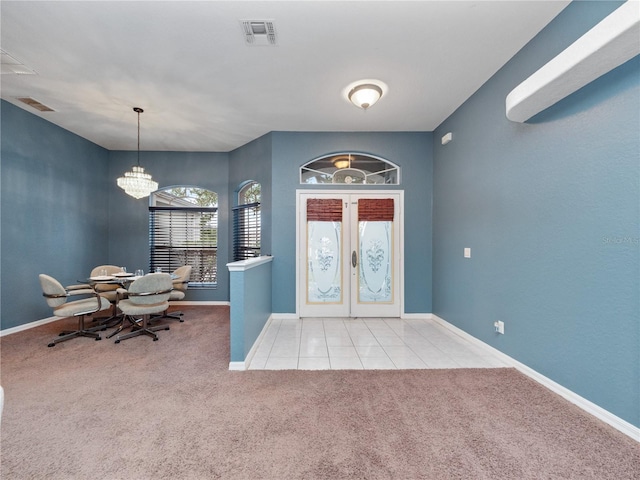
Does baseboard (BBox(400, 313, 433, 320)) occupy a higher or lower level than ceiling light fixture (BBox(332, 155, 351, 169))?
lower

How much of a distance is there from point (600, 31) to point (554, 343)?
2.21 metres

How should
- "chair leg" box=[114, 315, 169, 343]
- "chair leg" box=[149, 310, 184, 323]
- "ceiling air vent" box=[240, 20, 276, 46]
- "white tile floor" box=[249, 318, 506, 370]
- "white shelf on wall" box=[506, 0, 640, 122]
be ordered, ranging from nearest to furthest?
"white shelf on wall" box=[506, 0, 640, 122], "ceiling air vent" box=[240, 20, 276, 46], "white tile floor" box=[249, 318, 506, 370], "chair leg" box=[114, 315, 169, 343], "chair leg" box=[149, 310, 184, 323]

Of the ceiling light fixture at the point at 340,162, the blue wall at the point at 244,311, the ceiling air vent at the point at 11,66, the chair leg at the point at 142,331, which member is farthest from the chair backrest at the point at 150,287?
the ceiling light fixture at the point at 340,162

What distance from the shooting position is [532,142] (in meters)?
2.31

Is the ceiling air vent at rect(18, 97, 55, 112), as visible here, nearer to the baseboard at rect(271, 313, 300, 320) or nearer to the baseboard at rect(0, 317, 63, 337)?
the baseboard at rect(0, 317, 63, 337)

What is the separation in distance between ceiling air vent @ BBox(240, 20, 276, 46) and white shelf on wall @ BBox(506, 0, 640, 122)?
217 centimetres

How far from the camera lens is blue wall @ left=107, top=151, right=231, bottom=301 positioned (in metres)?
5.15

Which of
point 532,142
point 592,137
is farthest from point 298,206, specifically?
point 592,137

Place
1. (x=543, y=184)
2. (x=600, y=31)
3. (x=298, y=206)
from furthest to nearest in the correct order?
(x=298, y=206)
(x=543, y=184)
(x=600, y=31)

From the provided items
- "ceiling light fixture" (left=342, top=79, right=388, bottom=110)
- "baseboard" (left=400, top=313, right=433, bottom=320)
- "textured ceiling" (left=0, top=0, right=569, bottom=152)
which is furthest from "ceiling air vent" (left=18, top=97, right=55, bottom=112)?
"baseboard" (left=400, top=313, right=433, bottom=320)

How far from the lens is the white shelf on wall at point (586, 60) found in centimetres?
140

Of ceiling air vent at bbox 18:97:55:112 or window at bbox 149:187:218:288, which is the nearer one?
ceiling air vent at bbox 18:97:55:112

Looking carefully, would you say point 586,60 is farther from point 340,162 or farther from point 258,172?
point 258,172

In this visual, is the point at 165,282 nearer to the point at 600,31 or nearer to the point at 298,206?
the point at 298,206
